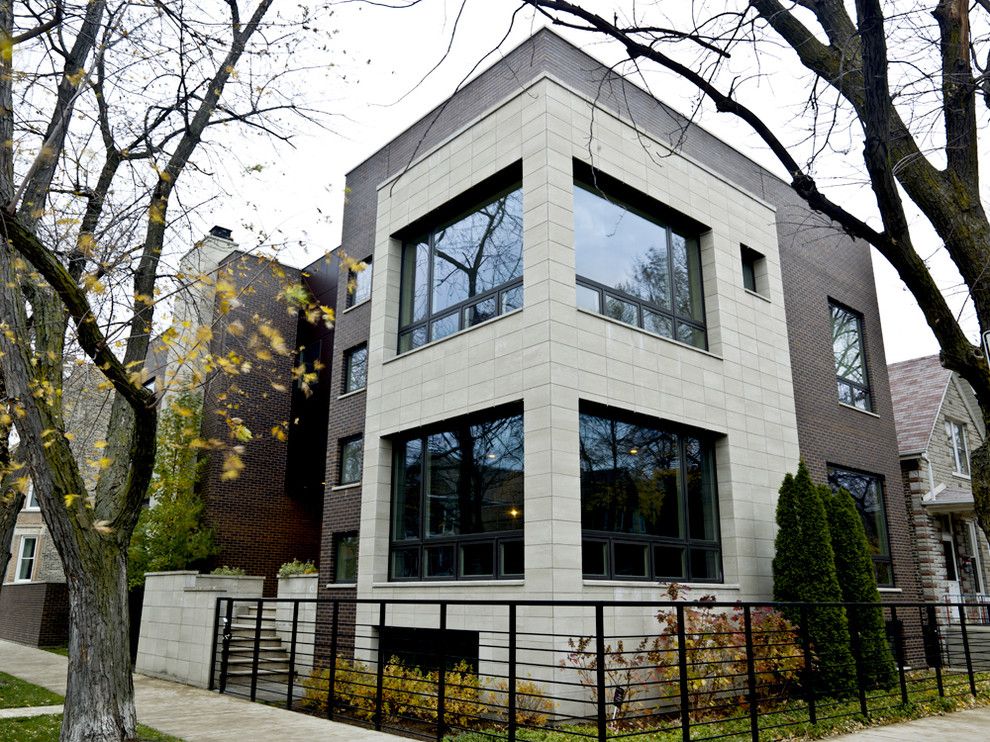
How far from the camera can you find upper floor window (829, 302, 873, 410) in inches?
639

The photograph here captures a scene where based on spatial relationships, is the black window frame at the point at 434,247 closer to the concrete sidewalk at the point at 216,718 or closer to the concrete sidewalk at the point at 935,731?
the concrete sidewalk at the point at 216,718

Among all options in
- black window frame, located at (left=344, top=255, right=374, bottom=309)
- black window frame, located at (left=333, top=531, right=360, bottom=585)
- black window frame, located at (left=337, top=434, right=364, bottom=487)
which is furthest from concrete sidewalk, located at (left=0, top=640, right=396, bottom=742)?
black window frame, located at (left=344, top=255, right=374, bottom=309)

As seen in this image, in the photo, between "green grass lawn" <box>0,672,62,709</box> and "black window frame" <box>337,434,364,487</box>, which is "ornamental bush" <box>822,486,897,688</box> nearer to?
"black window frame" <box>337,434,364,487</box>

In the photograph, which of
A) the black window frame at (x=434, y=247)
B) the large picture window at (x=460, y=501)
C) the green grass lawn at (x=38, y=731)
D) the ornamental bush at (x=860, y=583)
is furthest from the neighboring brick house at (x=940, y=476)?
the green grass lawn at (x=38, y=731)

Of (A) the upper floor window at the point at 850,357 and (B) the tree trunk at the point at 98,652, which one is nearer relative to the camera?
(B) the tree trunk at the point at 98,652

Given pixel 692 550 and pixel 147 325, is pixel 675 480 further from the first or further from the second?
pixel 147 325

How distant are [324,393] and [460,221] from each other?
24.9 ft

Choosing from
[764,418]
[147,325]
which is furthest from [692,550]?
[147,325]

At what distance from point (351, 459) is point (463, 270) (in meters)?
4.81

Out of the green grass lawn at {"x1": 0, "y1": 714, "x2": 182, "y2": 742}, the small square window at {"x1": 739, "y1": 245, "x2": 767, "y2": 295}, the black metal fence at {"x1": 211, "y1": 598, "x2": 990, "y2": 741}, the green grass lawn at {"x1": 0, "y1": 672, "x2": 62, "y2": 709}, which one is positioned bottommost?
the green grass lawn at {"x1": 0, "y1": 672, "x2": 62, "y2": 709}

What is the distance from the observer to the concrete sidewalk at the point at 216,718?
760 cm

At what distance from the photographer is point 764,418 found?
13117 mm

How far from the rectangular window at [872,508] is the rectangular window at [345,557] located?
8.96 meters

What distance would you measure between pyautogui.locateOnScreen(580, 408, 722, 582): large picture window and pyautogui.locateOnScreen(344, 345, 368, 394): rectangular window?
234 inches
